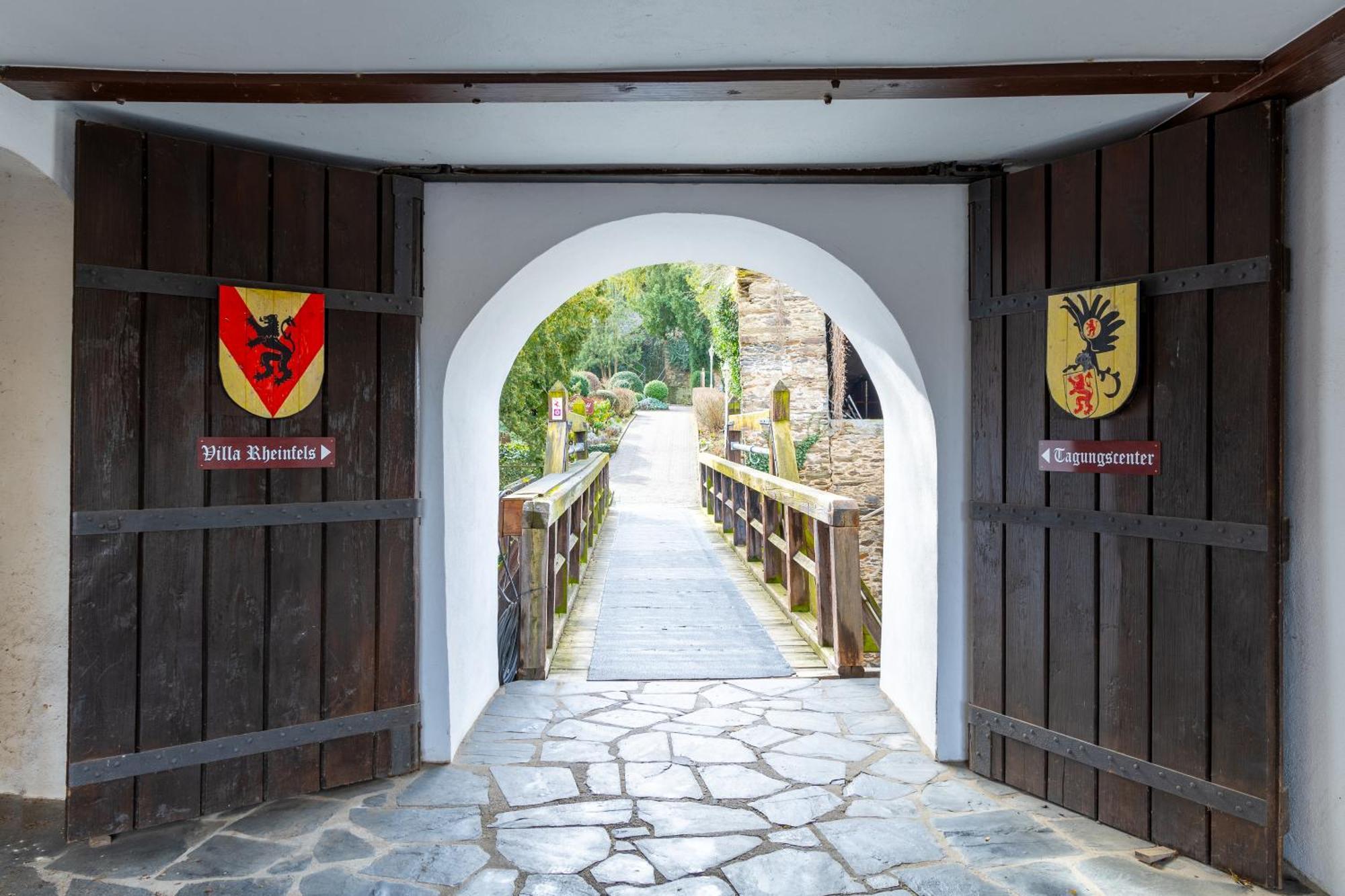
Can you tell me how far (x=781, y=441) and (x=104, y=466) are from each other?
6123mm

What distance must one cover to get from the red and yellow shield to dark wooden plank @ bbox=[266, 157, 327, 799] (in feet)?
0.22

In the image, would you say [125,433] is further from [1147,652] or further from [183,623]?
[1147,652]

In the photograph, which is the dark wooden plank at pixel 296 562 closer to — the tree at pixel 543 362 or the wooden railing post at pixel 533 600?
the wooden railing post at pixel 533 600

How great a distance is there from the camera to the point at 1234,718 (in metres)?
2.45

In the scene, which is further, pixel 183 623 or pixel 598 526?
pixel 598 526

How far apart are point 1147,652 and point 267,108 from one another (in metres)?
3.24

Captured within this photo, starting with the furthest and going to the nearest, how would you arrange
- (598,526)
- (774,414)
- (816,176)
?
(598,526) → (774,414) → (816,176)

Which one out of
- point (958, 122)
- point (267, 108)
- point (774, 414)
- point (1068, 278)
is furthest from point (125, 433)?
point (774, 414)

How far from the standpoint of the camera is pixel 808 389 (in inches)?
540

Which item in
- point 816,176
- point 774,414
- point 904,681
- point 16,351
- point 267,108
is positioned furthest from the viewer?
point 774,414

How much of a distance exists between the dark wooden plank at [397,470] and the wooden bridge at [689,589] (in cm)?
130

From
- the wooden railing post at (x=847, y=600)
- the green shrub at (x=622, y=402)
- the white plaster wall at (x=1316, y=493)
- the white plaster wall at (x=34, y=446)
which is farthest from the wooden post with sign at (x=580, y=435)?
the green shrub at (x=622, y=402)

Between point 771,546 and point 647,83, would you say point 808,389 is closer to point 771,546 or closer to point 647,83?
point 771,546

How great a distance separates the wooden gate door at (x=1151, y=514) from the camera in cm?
243
